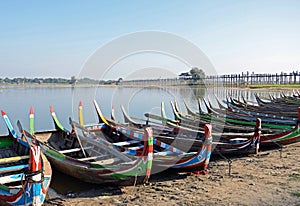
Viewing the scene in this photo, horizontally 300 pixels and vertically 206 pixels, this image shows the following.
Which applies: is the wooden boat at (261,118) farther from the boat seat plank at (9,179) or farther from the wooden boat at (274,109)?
the boat seat plank at (9,179)

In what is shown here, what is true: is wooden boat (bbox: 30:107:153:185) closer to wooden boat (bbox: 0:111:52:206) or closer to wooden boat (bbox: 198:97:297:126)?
wooden boat (bbox: 0:111:52:206)

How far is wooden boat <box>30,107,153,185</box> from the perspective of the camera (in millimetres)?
5520

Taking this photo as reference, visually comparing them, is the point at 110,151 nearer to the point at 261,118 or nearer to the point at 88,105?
the point at 261,118

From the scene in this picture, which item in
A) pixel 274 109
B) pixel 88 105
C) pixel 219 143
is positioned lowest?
pixel 219 143

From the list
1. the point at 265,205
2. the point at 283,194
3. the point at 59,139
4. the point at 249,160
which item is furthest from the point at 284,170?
the point at 59,139

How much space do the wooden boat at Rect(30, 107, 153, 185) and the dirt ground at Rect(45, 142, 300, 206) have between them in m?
0.33

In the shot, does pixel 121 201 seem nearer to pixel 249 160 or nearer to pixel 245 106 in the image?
pixel 249 160

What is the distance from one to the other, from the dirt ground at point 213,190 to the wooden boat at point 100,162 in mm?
327

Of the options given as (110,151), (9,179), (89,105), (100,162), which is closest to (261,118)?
(110,151)

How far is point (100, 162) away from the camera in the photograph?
6254 mm

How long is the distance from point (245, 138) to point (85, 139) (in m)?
4.77

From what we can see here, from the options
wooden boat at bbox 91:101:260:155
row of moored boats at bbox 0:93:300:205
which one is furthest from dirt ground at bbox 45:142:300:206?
wooden boat at bbox 91:101:260:155

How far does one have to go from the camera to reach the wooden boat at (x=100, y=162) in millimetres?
5520

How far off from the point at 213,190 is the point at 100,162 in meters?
2.54
